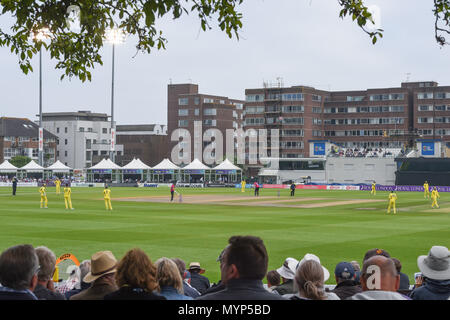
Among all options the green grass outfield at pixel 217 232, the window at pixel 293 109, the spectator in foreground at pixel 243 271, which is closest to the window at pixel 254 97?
the window at pixel 293 109

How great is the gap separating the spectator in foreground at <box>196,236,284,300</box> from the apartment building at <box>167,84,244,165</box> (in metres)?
134

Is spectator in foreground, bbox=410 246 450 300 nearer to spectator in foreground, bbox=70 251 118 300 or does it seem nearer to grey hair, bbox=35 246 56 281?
spectator in foreground, bbox=70 251 118 300

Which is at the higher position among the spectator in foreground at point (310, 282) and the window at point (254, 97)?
the window at point (254, 97)

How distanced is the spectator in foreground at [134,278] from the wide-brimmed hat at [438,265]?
292 centimetres

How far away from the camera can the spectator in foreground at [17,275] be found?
5.07m

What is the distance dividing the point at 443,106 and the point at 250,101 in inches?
1606

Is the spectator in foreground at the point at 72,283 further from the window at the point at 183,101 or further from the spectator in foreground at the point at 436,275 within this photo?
the window at the point at 183,101

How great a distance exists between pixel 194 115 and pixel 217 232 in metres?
117

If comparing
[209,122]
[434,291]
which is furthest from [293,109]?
[434,291]

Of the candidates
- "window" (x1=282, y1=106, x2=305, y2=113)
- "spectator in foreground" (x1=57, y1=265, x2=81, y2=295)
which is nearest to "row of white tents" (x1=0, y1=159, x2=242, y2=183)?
"window" (x1=282, y1=106, x2=305, y2=113)

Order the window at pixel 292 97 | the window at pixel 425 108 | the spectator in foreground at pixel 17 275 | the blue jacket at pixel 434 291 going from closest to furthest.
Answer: the spectator in foreground at pixel 17 275 → the blue jacket at pixel 434 291 → the window at pixel 425 108 → the window at pixel 292 97

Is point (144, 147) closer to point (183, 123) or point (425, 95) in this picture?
point (183, 123)

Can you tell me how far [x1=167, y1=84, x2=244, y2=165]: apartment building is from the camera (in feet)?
469

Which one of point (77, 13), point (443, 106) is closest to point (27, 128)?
point (443, 106)
